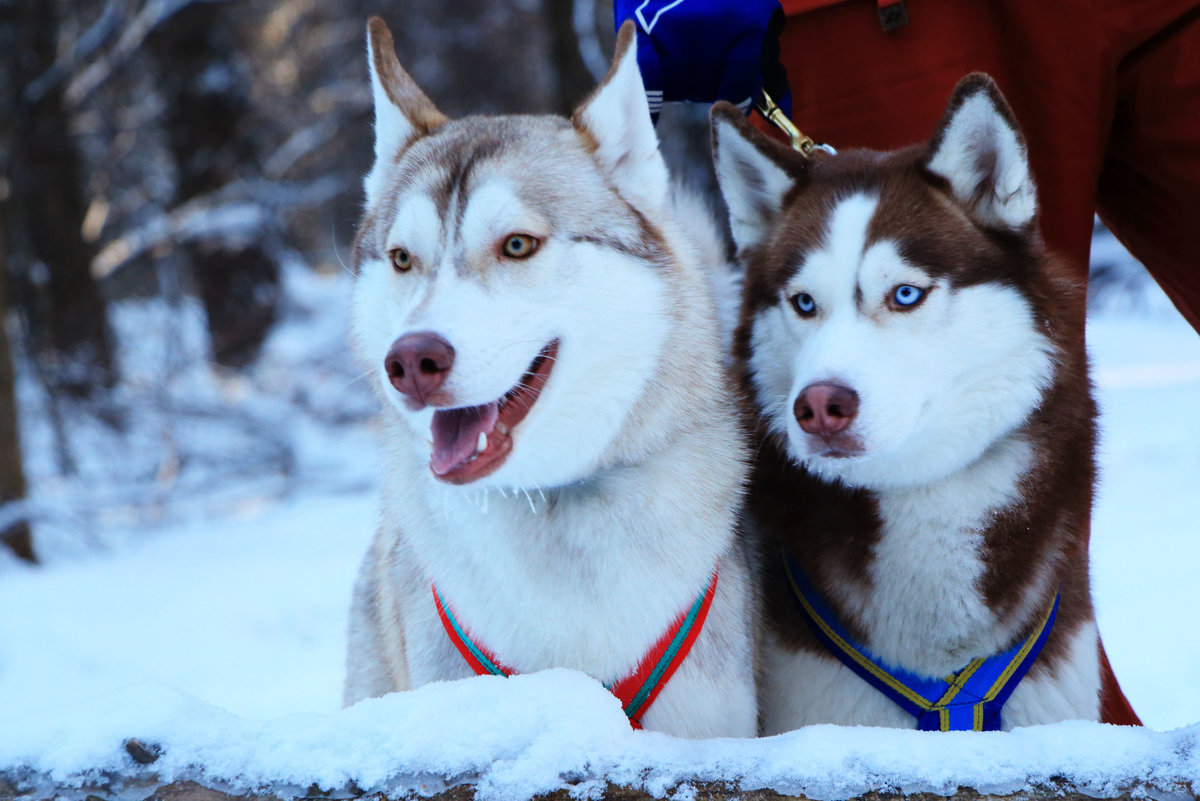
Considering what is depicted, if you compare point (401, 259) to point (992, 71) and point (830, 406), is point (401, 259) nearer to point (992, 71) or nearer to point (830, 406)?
point (830, 406)

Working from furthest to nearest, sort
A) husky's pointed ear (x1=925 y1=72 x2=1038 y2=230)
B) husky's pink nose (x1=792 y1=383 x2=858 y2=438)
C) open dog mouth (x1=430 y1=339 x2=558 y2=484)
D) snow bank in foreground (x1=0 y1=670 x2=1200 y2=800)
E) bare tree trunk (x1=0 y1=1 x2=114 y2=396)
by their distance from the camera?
bare tree trunk (x1=0 y1=1 x2=114 y2=396), husky's pointed ear (x1=925 y1=72 x2=1038 y2=230), husky's pink nose (x1=792 y1=383 x2=858 y2=438), open dog mouth (x1=430 y1=339 x2=558 y2=484), snow bank in foreground (x1=0 y1=670 x2=1200 y2=800)

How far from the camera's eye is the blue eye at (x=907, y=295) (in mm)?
2047

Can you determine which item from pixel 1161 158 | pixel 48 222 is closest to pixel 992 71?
pixel 1161 158

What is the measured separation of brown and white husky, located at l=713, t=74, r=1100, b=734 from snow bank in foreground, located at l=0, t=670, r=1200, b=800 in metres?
0.49

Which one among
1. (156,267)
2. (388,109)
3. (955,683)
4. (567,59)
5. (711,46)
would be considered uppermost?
(567,59)

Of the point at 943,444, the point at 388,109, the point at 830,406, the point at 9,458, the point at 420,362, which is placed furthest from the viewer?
the point at 9,458

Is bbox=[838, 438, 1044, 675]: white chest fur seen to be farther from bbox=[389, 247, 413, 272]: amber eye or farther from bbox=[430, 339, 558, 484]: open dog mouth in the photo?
bbox=[389, 247, 413, 272]: amber eye

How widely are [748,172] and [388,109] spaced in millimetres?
882

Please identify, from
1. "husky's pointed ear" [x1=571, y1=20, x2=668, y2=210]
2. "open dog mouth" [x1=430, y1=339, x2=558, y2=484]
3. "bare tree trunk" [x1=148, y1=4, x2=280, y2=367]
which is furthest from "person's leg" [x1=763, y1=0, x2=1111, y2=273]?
"bare tree trunk" [x1=148, y1=4, x2=280, y2=367]

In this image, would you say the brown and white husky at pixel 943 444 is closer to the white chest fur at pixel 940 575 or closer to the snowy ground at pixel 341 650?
the white chest fur at pixel 940 575

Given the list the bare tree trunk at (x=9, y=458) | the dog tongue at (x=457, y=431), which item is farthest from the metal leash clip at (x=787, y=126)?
the bare tree trunk at (x=9, y=458)

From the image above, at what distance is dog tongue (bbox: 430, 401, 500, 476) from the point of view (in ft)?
5.74

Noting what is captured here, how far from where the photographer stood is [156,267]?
364 inches

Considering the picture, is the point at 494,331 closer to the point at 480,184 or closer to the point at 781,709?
the point at 480,184
